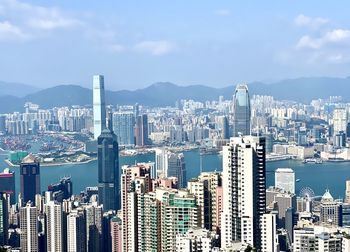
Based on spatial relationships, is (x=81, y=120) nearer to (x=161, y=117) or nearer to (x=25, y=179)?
(x=161, y=117)

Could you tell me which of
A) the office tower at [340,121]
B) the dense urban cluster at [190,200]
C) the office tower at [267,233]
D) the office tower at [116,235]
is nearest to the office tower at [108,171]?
the dense urban cluster at [190,200]

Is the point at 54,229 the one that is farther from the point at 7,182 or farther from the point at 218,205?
the point at 7,182

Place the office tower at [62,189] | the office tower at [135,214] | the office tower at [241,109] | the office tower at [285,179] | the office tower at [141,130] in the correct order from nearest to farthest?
the office tower at [135,214] < the office tower at [62,189] < the office tower at [285,179] < the office tower at [241,109] < the office tower at [141,130]

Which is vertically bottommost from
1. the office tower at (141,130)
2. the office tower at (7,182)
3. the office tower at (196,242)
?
the office tower at (7,182)

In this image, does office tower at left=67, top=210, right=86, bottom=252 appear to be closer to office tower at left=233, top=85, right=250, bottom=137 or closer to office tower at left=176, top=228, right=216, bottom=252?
office tower at left=176, top=228, right=216, bottom=252

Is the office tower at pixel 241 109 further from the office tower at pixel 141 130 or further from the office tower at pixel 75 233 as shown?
the office tower at pixel 75 233

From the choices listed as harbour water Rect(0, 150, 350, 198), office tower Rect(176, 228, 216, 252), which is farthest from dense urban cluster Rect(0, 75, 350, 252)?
harbour water Rect(0, 150, 350, 198)

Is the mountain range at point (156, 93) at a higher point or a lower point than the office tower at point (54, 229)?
higher
